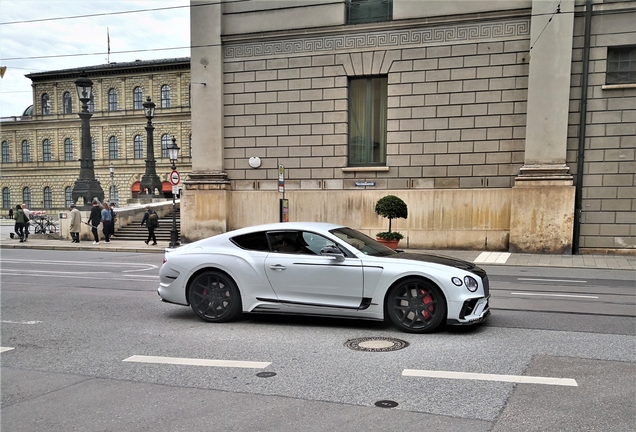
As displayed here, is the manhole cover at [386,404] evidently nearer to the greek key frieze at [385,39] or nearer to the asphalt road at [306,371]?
the asphalt road at [306,371]

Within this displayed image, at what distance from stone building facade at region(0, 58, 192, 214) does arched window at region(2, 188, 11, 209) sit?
0.47 feet

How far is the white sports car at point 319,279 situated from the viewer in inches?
269

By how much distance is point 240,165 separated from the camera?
22.1m

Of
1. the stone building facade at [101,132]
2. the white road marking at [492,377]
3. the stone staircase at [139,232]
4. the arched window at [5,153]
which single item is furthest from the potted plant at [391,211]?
the arched window at [5,153]

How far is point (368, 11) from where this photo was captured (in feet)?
66.9

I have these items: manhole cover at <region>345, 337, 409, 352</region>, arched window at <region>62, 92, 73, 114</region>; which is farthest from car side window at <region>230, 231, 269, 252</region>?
arched window at <region>62, 92, 73, 114</region>

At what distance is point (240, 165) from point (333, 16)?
704cm

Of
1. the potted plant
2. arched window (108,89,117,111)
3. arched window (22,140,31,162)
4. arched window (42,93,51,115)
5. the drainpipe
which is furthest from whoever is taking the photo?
arched window (22,140,31,162)

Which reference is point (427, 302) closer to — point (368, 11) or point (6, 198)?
point (368, 11)

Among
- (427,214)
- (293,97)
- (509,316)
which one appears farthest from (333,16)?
(509,316)

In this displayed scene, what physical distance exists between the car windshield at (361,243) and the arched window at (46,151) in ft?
249

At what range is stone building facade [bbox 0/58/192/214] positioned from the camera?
66125 millimetres

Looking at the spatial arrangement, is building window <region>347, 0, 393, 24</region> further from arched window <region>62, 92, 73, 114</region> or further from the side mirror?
arched window <region>62, 92, 73, 114</region>

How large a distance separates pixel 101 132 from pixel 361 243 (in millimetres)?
69535
